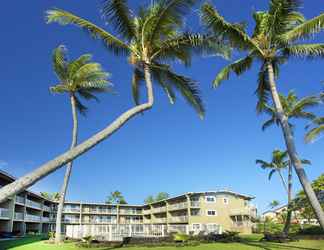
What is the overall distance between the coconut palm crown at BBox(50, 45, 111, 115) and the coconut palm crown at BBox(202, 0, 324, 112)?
39.6 feet

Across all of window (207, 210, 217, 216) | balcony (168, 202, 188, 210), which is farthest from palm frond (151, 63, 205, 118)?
balcony (168, 202, 188, 210)

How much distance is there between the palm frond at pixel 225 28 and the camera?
13.2m

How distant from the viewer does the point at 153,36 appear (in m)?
11.1

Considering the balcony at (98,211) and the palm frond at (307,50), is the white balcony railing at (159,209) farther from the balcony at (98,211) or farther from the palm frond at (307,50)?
the palm frond at (307,50)

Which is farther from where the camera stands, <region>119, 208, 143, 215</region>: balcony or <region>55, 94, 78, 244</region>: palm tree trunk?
<region>119, 208, 143, 215</region>: balcony

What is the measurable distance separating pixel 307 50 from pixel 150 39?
744 centimetres

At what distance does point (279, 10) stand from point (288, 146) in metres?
5.70

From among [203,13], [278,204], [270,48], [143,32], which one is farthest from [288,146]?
[278,204]

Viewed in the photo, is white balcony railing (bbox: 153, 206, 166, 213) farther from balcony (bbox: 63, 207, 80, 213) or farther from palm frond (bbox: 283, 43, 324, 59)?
palm frond (bbox: 283, 43, 324, 59)

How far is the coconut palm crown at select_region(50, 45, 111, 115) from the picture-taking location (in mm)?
24312

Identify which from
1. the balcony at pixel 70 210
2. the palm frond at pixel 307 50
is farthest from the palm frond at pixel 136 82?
the balcony at pixel 70 210

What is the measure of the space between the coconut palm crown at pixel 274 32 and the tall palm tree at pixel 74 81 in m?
12.2

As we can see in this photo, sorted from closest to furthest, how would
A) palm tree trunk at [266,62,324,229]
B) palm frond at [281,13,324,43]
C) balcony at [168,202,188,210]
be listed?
palm tree trunk at [266,62,324,229] → palm frond at [281,13,324,43] → balcony at [168,202,188,210]

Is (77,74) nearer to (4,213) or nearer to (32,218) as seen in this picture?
(4,213)
